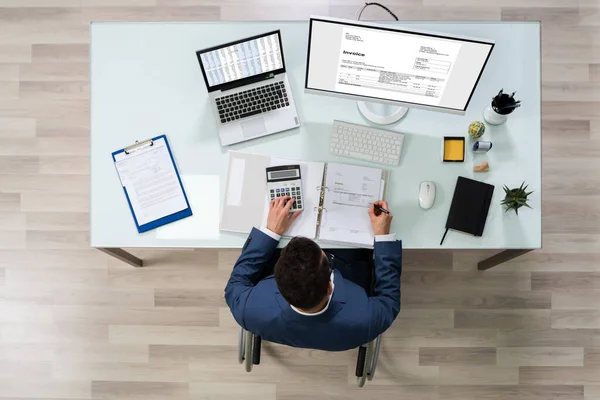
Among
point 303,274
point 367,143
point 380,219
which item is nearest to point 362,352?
point 380,219

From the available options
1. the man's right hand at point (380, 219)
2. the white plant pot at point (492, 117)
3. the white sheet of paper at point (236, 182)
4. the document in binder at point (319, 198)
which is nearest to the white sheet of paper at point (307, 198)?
the document in binder at point (319, 198)

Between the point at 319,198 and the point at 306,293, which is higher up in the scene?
the point at 319,198

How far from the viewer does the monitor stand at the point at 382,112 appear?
1.78m

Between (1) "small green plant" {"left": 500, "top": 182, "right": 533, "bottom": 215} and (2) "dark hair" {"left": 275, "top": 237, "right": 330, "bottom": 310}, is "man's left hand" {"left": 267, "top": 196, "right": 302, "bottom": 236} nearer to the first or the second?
(2) "dark hair" {"left": 275, "top": 237, "right": 330, "bottom": 310}

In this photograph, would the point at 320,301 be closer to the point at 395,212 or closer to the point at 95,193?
the point at 395,212

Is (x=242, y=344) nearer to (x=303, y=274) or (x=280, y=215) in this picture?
(x=280, y=215)

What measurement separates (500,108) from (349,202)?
648mm

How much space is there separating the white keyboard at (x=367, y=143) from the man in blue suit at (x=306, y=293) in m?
0.19

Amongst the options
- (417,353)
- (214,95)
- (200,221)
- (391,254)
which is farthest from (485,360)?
(214,95)

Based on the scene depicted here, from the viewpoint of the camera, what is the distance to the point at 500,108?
5.58ft

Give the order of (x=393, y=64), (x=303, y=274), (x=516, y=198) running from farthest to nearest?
(x=516, y=198) → (x=393, y=64) → (x=303, y=274)

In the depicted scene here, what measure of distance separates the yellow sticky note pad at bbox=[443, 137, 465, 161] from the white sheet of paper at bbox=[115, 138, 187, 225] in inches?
40.0

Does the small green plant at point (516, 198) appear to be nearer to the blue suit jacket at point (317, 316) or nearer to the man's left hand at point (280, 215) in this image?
the blue suit jacket at point (317, 316)

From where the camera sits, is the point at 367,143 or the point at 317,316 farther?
the point at 367,143
